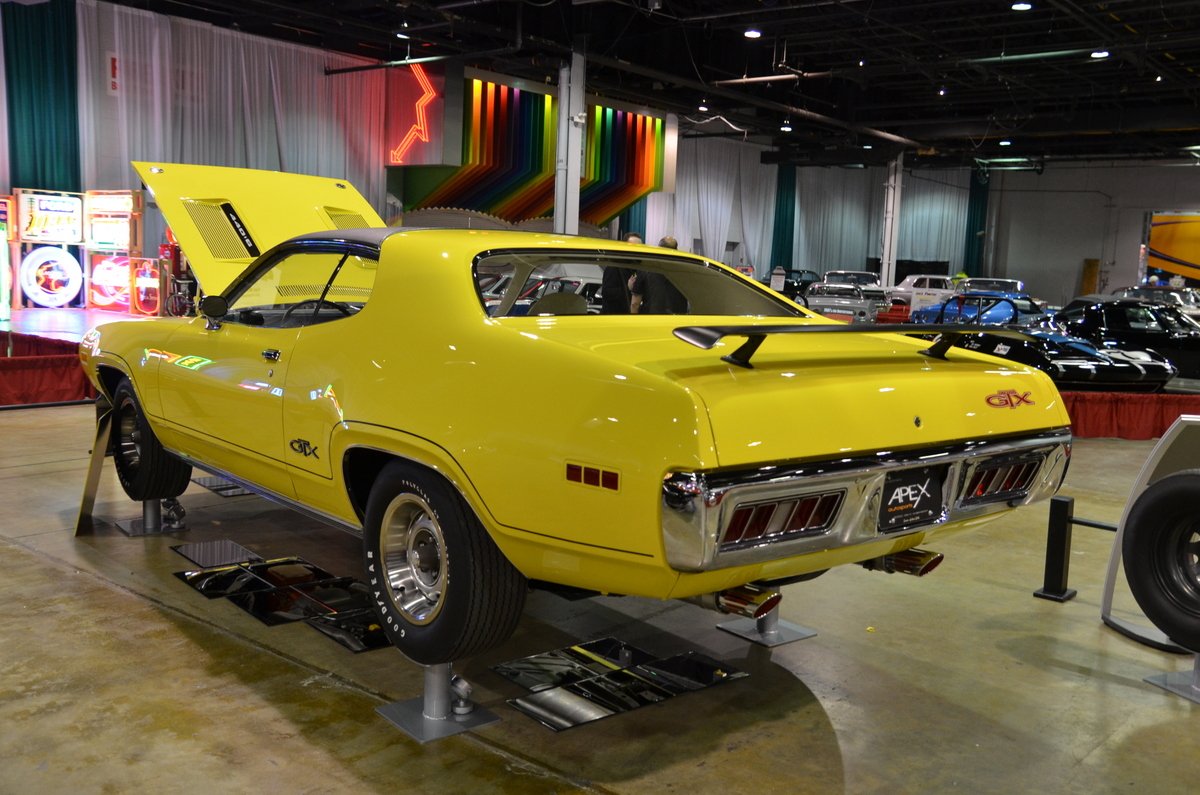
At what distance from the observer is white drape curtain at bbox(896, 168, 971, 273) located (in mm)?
38688

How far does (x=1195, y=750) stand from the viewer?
A: 326 cm

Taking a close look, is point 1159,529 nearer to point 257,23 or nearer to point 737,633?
point 737,633

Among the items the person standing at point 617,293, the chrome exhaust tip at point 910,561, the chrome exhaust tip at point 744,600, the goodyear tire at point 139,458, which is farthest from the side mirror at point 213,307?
the chrome exhaust tip at point 910,561

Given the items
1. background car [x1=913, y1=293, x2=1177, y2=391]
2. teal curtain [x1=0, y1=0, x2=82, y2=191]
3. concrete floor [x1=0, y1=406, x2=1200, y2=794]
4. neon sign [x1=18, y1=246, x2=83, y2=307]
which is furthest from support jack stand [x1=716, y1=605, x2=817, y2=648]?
teal curtain [x1=0, y1=0, x2=82, y2=191]

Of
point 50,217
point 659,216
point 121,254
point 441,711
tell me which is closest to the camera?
point 441,711

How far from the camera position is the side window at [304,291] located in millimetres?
3805

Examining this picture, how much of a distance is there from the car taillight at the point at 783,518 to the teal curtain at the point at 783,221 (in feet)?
108

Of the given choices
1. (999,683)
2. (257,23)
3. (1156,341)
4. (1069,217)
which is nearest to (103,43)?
(257,23)

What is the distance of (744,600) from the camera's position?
2.88 metres

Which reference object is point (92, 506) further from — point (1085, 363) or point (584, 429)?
point (1085, 363)

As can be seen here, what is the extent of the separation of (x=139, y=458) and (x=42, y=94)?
49.5 feet

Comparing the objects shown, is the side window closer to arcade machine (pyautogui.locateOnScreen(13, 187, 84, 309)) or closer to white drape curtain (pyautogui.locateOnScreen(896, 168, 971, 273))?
arcade machine (pyautogui.locateOnScreen(13, 187, 84, 309))

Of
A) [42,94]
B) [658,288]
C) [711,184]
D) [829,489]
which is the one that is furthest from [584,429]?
[711,184]

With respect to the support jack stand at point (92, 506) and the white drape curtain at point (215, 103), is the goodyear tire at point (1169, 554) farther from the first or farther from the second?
the white drape curtain at point (215, 103)
